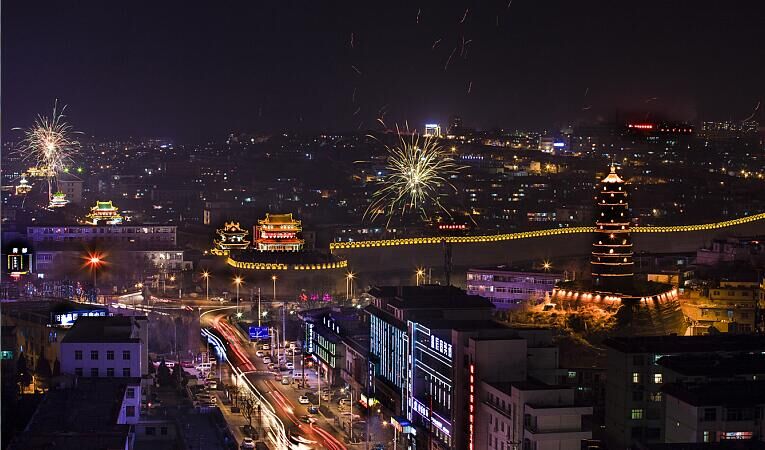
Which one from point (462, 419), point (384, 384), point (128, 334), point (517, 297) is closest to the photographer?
point (462, 419)

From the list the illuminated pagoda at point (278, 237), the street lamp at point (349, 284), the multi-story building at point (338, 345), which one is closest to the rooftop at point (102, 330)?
the multi-story building at point (338, 345)

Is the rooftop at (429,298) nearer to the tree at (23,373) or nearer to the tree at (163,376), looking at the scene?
the tree at (163,376)

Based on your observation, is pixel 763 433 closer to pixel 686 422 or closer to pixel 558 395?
pixel 686 422

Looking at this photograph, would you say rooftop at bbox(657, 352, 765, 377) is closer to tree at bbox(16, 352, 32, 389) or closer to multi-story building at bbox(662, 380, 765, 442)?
multi-story building at bbox(662, 380, 765, 442)

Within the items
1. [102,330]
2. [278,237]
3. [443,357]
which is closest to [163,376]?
[102,330]

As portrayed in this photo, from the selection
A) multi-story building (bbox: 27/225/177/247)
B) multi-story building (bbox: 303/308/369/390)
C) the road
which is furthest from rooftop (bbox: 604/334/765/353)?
multi-story building (bbox: 27/225/177/247)

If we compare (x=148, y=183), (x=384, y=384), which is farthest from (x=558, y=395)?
(x=148, y=183)
